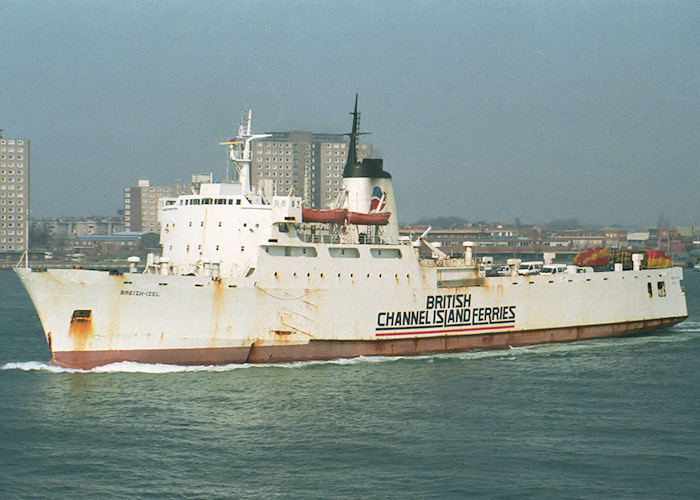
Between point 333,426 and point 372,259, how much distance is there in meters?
8.53

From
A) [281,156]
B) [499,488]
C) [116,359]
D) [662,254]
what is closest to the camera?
[499,488]

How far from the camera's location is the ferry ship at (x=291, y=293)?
851 inches

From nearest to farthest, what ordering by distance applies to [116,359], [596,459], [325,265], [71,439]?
[596,459], [71,439], [116,359], [325,265]

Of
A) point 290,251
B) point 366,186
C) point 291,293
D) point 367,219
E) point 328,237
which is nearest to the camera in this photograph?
point 291,293

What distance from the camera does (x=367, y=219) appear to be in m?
25.9

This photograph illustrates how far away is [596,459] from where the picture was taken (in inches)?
606

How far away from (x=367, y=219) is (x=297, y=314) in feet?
14.4

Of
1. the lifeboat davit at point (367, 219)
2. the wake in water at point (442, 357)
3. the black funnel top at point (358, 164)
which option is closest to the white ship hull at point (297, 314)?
the wake in water at point (442, 357)

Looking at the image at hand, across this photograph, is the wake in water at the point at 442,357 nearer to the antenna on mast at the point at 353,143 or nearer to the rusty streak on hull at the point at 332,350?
the rusty streak on hull at the point at 332,350

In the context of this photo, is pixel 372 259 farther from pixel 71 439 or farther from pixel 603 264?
pixel 603 264

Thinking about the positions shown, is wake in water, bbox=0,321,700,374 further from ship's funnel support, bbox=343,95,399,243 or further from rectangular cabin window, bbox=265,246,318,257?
ship's funnel support, bbox=343,95,399,243

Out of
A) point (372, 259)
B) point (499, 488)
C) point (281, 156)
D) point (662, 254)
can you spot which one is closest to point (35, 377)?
point (372, 259)

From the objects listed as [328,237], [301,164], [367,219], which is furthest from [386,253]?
[301,164]

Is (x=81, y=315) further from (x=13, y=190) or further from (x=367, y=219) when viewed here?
(x=13, y=190)
